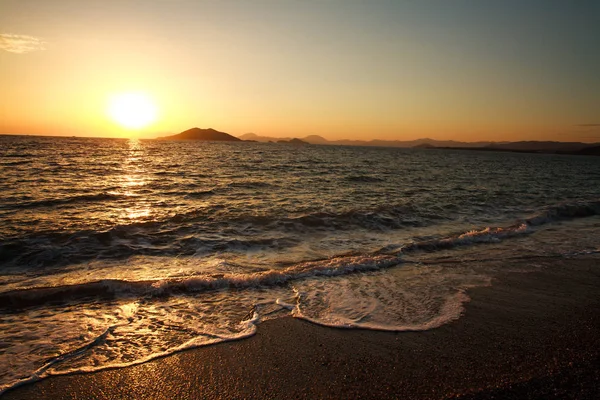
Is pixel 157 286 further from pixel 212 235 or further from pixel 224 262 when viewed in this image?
pixel 212 235

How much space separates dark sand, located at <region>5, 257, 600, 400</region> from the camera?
4105mm

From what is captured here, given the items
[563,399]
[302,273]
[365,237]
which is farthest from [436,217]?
[563,399]

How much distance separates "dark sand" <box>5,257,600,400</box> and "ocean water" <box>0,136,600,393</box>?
369 millimetres

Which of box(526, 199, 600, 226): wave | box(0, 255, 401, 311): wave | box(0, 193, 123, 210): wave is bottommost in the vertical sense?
box(0, 255, 401, 311): wave

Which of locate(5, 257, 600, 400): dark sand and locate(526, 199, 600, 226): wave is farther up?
locate(526, 199, 600, 226): wave

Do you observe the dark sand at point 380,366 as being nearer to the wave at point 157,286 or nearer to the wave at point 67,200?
the wave at point 157,286

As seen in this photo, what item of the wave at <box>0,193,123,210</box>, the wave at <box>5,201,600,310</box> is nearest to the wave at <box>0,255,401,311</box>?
the wave at <box>5,201,600,310</box>

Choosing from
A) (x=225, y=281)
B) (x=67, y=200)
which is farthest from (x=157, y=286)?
(x=67, y=200)

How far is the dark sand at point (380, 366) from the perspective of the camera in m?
4.11

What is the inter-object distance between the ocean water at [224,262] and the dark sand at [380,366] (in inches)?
14.5

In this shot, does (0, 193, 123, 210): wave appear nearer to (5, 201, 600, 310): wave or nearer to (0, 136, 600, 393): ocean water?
(0, 136, 600, 393): ocean water

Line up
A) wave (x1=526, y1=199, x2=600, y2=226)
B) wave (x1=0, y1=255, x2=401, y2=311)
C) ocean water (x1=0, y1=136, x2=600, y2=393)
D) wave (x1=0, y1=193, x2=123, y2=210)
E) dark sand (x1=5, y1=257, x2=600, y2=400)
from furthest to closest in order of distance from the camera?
1. wave (x1=526, y1=199, x2=600, y2=226)
2. wave (x1=0, y1=193, x2=123, y2=210)
3. wave (x1=0, y1=255, x2=401, y2=311)
4. ocean water (x1=0, y1=136, x2=600, y2=393)
5. dark sand (x1=5, y1=257, x2=600, y2=400)

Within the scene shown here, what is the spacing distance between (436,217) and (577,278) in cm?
820

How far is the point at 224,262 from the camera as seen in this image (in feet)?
31.7
